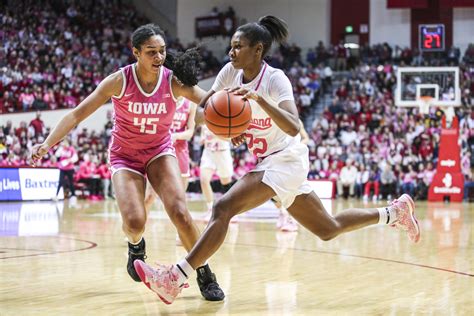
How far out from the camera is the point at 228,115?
469 cm

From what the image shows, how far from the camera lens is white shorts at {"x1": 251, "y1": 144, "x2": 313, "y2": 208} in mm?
4977

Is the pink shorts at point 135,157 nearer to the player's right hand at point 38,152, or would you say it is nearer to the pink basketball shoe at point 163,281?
the player's right hand at point 38,152

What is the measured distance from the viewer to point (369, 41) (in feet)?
100

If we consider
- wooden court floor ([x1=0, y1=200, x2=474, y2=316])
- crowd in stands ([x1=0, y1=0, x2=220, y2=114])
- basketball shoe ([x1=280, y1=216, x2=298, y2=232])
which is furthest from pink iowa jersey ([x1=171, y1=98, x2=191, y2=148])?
crowd in stands ([x1=0, y1=0, x2=220, y2=114])

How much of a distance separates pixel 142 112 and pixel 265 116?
966 millimetres

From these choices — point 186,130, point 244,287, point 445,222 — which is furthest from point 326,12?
point 244,287

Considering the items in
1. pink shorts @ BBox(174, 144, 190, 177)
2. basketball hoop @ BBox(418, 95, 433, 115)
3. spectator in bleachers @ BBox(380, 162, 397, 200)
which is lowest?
spectator in bleachers @ BBox(380, 162, 397, 200)

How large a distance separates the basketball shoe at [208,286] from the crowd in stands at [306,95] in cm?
1359

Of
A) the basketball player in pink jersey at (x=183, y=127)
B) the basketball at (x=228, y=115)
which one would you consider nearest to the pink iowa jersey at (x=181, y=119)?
the basketball player in pink jersey at (x=183, y=127)

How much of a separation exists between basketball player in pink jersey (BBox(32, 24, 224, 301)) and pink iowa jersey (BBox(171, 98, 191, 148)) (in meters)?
3.40

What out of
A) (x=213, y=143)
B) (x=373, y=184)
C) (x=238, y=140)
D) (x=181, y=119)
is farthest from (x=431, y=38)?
(x=238, y=140)

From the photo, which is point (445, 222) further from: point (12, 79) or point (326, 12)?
point (326, 12)

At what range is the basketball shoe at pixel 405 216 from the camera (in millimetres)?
6023

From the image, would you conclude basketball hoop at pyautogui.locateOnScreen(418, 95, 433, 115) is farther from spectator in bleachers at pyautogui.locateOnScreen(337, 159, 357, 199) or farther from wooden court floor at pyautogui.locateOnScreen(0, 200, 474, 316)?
wooden court floor at pyautogui.locateOnScreen(0, 200, 474, 316)
